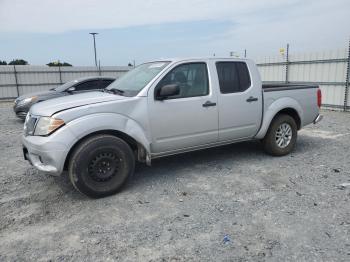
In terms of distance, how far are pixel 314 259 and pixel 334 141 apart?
479cm

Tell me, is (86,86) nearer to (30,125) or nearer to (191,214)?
(30,125)

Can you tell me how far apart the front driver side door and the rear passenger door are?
8.1 inches

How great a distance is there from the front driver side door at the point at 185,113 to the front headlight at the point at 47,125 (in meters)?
1.21

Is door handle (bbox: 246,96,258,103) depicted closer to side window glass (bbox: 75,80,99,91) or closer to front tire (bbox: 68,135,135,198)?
front tire (bbox: 68,135,135,198)

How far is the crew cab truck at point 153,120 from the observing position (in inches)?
143

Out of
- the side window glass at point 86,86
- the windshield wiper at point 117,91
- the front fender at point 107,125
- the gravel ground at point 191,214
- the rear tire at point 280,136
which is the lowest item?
the gravel ground at point 191,214

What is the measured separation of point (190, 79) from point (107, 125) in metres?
1.52

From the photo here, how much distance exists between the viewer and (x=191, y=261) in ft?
8.40

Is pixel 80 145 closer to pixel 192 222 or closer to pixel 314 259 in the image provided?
pixel 192 222

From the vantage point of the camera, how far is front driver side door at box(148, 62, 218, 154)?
13.6 feet

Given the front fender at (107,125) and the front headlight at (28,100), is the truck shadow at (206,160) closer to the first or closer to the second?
the front fender at (107,125)

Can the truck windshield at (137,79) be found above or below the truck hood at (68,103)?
above

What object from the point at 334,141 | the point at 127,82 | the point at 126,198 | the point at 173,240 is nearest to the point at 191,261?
the point at 173,240

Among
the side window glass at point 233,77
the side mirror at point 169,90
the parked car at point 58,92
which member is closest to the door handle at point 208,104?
the side window glass at point 233,77
